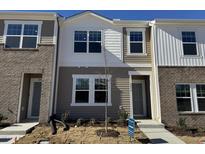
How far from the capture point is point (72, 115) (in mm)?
10953

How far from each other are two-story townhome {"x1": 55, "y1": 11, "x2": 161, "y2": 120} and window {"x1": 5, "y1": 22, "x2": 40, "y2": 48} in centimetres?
161

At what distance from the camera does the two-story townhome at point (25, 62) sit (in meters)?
10.3

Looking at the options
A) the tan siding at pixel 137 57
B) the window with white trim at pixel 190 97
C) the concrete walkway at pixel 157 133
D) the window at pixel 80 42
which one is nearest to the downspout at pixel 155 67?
the tan siding at pixel 137 57

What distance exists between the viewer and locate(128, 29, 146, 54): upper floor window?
39.2 feet

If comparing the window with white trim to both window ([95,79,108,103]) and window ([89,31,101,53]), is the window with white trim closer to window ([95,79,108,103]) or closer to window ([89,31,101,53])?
window ([95,79,108,103])

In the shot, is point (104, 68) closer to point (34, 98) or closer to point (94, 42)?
point (94, 42)

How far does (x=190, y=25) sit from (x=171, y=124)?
631cm

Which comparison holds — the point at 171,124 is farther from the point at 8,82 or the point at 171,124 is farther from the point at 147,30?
the point at 8,82

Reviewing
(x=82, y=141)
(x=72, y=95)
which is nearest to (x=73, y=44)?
(x=72, y=95)

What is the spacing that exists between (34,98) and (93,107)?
12.7ft

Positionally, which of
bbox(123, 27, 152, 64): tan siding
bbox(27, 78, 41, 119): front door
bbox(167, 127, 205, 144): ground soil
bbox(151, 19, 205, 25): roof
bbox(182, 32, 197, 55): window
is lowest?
bbox(167, 127, 205, 144): ground soil

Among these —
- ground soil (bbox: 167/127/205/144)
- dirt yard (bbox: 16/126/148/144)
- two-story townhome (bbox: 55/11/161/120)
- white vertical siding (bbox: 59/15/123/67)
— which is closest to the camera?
dirt yard (bbox: 16/126/148/144)


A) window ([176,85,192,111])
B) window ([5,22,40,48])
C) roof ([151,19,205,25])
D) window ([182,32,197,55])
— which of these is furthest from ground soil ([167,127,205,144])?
window ([5,22,40,48])

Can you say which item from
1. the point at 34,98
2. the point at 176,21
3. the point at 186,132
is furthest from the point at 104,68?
the point at 186,132
